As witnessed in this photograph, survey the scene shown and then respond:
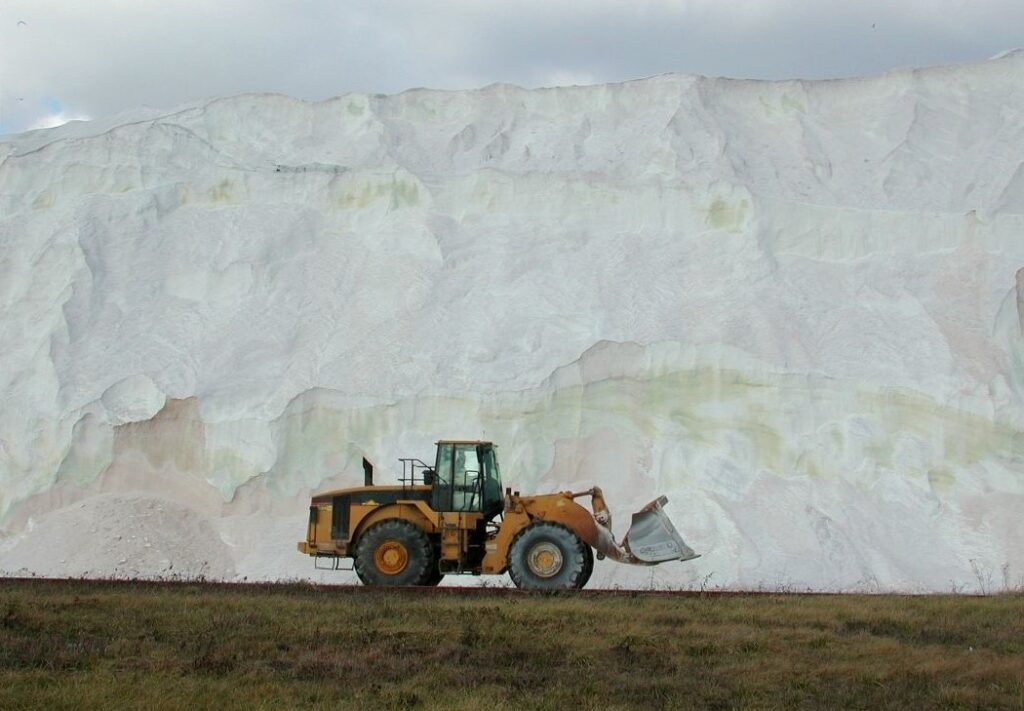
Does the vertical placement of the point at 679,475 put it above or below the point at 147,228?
below

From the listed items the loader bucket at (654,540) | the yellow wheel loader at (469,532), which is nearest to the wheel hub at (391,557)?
the yellow wheel loader at (469,532)

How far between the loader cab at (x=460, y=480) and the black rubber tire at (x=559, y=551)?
789mm

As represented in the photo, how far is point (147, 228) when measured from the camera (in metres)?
27.9

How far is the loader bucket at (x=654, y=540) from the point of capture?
53.3 ft

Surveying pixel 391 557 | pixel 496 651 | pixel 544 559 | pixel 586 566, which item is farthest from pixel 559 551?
pixel 496 651

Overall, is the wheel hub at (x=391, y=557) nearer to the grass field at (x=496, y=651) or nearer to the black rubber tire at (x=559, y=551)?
the black rubber tire at (x=559, y=551)

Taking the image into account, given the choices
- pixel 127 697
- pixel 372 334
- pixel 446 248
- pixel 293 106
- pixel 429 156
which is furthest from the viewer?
pixel 293 106

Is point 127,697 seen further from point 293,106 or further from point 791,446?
point 293,106

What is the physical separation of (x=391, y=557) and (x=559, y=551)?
2218 mm

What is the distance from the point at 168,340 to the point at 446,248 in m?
6.08

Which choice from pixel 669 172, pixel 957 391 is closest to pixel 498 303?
pixel 669 172

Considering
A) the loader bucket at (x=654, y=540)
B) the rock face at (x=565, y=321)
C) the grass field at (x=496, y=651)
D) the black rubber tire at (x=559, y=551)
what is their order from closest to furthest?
1. the grass field at (x=496, y=651)
2. the black rubber tire at (x=559, y=551)
3. the loader bucket at (x=654, y=540)
4. the rock face at (x=565, y=321)

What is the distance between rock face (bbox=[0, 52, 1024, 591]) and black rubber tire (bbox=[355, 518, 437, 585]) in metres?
4.75

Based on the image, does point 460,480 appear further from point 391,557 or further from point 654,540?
point 654,540
